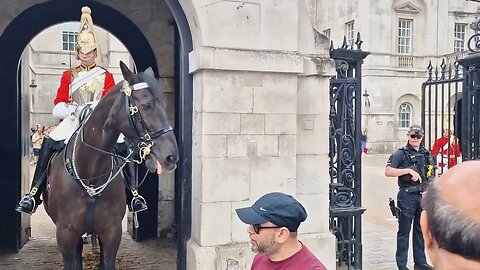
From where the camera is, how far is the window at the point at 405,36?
1357 inches

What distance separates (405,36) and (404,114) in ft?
16.6

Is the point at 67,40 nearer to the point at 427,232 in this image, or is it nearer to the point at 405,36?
the point at 405,36

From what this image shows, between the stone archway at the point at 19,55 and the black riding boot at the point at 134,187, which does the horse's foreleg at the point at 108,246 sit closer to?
the black riding boot at the point at 134,187

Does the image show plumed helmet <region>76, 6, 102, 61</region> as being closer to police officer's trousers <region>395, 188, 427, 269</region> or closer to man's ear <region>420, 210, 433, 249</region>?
police officer's trousers <region>395, 188, 427, 269</region>

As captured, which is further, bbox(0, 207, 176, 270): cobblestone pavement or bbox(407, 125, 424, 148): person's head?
bbox(0, 207, 176, 270): cobblestone pavement

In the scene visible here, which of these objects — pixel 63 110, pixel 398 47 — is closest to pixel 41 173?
pixel 63 110

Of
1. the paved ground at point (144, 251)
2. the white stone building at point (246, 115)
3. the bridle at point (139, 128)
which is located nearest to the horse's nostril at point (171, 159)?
the bridle at point (139, 128)

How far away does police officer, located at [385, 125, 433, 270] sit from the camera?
6465 mm

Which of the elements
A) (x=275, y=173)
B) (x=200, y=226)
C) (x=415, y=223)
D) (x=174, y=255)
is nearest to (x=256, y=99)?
(x=275, y=173)

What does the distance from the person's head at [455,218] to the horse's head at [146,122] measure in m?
2.95

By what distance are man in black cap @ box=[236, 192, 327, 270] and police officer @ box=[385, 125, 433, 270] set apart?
13.2 ft

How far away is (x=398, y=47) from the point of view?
34.3m

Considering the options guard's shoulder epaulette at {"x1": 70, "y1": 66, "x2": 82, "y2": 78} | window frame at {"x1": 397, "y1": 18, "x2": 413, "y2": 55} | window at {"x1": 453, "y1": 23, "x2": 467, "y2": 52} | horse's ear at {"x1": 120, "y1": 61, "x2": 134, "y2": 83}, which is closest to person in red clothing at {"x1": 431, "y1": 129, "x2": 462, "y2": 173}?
horse's ear at {"x1": 120, "y1": 61, "x2": 134, "y2": 83}

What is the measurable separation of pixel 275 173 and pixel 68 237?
218 cm
